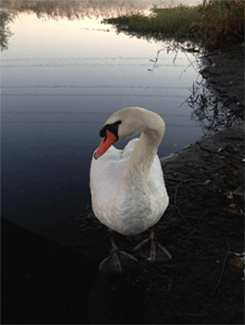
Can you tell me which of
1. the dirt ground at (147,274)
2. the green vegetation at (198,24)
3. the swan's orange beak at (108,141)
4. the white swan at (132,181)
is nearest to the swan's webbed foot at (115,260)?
the dirt ground at (147,274)

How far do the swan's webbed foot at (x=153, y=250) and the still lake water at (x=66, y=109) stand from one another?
806 mm

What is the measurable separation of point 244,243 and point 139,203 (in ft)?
4.94

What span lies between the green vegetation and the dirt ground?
6.17 meters

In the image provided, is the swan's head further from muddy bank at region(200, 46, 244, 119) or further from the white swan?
muddy bank at region(200, 46, 244, 119)

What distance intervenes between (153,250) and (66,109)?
4536 millimetres

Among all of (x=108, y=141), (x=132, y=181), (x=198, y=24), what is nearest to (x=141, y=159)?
(x=132, y=181)

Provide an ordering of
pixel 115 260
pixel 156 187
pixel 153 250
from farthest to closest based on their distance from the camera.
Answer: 1. pixel 153 250
2. pixel 115 260
3. pixel 156 187

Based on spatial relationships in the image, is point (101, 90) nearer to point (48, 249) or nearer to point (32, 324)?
point (48, 249)

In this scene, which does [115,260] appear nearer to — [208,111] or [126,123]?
[126,123]

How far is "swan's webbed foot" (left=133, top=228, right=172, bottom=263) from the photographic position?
2799 mm

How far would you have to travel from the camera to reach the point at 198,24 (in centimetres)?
1068

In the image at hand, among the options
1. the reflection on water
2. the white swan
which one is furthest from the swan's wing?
the reflection on water

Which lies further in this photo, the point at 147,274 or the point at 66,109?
the point at 66,109

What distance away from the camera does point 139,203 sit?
2.28 meters
